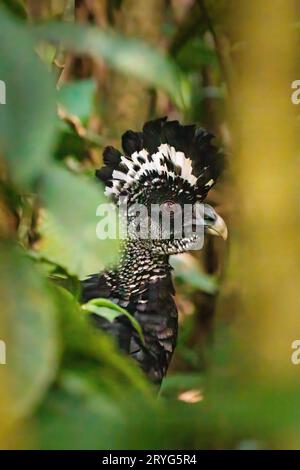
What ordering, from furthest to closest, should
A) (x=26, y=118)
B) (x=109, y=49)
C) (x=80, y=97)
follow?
(x=80, y=97), (x=109, y=49), (x=26, y=118)

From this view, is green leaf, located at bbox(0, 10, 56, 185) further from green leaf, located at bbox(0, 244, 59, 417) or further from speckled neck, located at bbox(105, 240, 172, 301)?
speckled neck, located at bbox(105, 240, 172, 301)

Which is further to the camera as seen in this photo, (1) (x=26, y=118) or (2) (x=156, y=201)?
(2) (x=156, y=201)

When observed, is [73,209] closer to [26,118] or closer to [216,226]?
[26,118]

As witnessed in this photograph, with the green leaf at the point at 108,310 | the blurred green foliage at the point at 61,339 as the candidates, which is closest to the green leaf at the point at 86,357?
the blurred green foliage at the point at 61,339

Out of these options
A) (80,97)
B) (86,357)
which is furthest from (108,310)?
(86,357)

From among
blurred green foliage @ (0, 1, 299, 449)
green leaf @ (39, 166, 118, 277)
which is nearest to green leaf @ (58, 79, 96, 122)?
blurred green foliage @ (0, 1, 299, 449)

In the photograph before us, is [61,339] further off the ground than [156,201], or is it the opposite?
[156,201]

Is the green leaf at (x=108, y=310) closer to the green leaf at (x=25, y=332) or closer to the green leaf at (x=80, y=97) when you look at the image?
the green leaf at (x=80, y=97)

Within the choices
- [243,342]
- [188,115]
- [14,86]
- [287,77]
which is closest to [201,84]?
[188,115]
